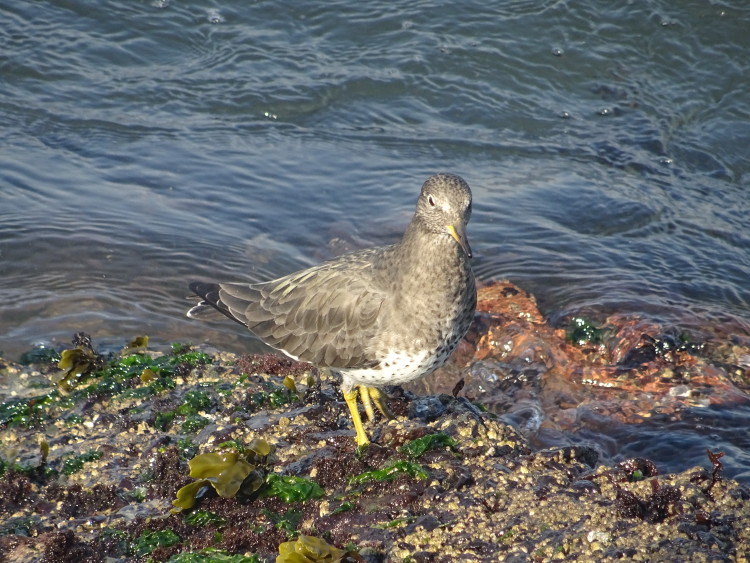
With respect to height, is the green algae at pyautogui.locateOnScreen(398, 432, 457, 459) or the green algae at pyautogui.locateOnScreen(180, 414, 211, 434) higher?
the green algae at pyautogui.locateOnScreen(398, 432, 457, 459)

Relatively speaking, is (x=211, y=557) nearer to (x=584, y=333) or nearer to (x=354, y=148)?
(x=584, y=333)

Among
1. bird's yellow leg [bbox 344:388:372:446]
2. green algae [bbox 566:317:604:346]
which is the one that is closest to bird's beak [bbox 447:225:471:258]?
bird's yellow leg [bbox 344:388:372:446]

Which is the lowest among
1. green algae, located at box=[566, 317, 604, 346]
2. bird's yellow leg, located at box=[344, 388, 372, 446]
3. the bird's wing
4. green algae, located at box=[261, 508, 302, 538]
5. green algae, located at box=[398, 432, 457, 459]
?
green algae, located at box=[566, 317, 604, 346]

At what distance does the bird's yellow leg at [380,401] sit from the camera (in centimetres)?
559

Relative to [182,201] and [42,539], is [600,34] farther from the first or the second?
[42,539]

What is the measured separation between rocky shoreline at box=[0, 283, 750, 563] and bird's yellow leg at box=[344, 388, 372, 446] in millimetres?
86

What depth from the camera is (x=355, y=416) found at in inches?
202

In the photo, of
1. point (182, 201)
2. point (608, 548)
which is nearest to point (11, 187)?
point (182, 201)

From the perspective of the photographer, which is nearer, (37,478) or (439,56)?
(37,478)

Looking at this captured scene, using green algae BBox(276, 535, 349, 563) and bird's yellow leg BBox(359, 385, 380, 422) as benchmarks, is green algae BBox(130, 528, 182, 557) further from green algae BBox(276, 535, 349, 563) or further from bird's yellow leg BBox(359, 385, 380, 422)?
bird's yellow leg BBox(359, 385, 380, 422)

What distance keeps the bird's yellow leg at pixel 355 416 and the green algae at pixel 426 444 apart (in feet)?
0.75

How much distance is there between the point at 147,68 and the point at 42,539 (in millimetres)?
9380

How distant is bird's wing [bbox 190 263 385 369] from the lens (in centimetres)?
545

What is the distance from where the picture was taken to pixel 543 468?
4.52 m
